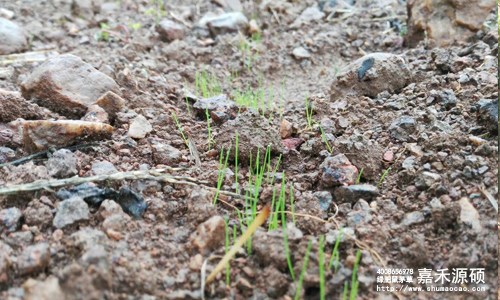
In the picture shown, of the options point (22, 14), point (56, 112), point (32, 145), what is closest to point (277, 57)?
point (56, 112)

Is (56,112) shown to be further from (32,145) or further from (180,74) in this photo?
(180,74)

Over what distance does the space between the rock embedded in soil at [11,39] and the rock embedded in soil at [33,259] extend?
2.56m

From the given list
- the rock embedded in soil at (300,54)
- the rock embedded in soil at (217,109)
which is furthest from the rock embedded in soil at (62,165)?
the rock embedded in soil at (300,54)

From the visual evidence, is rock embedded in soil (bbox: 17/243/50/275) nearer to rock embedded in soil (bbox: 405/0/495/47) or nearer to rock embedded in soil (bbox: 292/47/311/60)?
rock embedded in soil (bbox: 292/47/311/60)

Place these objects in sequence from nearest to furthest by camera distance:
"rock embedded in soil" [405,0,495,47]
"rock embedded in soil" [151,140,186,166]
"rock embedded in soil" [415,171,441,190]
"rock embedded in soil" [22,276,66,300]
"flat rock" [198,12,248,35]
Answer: "rock embedded in soil" [22,276,66,300], "rock embedded in soil" [415,171,441,190], "rock embedded in soil" [151,140,186,166], "rock embedded in soil" [405,0,495,47], "flat rock" [198,12,248,35]

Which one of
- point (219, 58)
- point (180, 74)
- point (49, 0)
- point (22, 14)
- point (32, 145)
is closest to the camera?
point (32, 145)

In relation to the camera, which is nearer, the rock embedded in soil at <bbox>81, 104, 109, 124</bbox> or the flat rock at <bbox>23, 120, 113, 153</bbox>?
the flat rock at <bbox>23, 120, 113, 153</bbox>

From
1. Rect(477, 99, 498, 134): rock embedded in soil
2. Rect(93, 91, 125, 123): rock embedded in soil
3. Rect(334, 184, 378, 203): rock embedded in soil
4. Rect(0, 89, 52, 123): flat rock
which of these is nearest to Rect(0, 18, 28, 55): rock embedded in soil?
Rect(0, 89, 52, 123): flat rock

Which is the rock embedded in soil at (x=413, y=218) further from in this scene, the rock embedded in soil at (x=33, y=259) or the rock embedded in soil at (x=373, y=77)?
the rock embedded in soil at (x=33, y=259)

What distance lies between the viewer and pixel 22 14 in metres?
4.48

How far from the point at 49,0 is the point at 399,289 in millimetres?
4716

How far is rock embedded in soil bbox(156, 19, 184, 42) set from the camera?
409cm

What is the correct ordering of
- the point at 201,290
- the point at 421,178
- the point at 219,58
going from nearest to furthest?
1. the point at 201,290
2. the point at 421,178
3. the point at 219,58

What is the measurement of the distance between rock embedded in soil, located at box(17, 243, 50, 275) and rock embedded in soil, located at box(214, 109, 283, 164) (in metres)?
1.02
